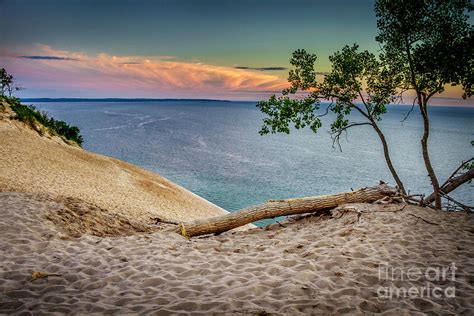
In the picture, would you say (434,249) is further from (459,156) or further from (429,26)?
(459,156)

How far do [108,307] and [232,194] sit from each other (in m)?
38.4

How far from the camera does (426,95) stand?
14430 millimetres

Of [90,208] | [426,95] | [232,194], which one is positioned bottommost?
[232,194]

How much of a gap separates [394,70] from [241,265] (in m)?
12.3

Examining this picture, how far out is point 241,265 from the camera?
7.27 meters

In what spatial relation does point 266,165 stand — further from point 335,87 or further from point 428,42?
point 428,42

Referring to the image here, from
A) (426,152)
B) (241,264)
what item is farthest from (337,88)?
(241,264)

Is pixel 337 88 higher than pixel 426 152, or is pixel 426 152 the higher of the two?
pixel 337 88

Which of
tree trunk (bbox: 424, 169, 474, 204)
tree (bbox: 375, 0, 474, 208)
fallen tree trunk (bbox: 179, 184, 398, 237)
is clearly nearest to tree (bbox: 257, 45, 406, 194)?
tree (bbox: 375, 0, 474, 208)

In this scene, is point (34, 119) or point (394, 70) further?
point (34, 119)

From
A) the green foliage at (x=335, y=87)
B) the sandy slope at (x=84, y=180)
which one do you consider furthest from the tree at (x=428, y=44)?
the sandy slope at (x=84, y=180)

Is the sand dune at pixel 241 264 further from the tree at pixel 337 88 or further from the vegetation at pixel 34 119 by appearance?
the vegetation at pixel 34 119

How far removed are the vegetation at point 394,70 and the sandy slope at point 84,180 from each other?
10051 mm

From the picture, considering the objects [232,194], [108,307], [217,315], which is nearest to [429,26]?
[217,315]
